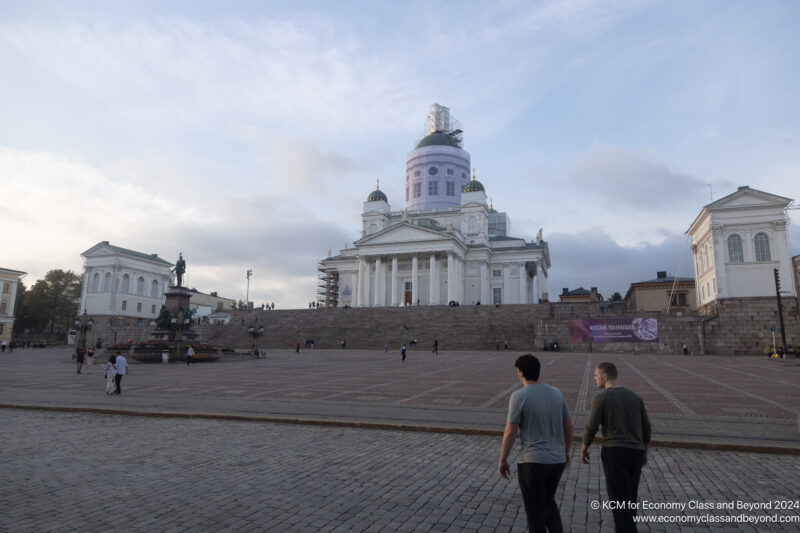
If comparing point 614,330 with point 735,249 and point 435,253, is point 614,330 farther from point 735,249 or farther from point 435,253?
point 435,253

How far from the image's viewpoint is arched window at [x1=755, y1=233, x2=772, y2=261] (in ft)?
155

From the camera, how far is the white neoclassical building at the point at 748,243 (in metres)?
46.6

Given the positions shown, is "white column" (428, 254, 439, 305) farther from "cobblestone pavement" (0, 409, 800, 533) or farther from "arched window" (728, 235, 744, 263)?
"cobblestone pavement" (0, 409, 800, 533)

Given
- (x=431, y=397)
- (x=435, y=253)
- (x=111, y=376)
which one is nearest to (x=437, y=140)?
(x=435, y=253)

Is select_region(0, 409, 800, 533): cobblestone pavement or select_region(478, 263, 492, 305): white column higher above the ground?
select_region(478, 263, 492, 305): white column

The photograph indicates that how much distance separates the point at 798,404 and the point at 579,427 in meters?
7.65

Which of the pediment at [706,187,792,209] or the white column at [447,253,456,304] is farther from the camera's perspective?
the white column at [447,253,456,304]

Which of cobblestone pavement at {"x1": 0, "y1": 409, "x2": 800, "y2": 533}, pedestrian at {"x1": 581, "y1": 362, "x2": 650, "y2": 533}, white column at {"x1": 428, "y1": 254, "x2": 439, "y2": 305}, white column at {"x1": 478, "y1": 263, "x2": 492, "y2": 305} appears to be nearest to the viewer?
pedestrian at {"x1": 581, "y1": 362, "x2": 650, "y2": 533}

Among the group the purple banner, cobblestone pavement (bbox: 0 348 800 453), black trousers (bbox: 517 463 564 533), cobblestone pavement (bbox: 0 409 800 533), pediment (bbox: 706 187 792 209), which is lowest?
cobblestone pavement (bbox: 0 409 800 533)

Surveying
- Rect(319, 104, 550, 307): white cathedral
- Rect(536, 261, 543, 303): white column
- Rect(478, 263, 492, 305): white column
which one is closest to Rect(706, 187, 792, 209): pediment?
Rect(319, 104, 550, 307): white cathedral

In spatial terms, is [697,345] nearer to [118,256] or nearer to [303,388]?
[303,388]

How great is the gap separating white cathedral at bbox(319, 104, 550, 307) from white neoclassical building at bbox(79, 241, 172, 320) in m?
31.0

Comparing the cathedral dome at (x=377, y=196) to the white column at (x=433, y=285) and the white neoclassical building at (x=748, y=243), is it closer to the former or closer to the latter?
the white column at (x=433, y=285)

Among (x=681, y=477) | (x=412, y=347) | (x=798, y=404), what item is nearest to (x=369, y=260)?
(x=412, y=347)
